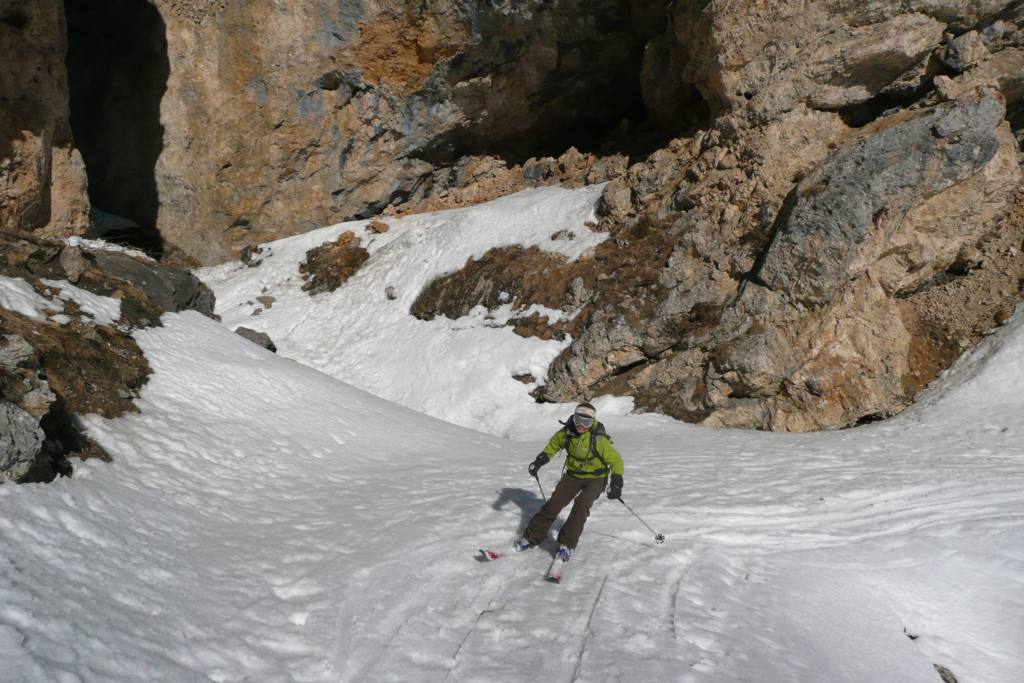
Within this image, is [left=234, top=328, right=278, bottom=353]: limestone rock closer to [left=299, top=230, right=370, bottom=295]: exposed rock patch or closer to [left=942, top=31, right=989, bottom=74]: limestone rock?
[left=299, top=230, right=370, bottom=295]: exposed rock patch

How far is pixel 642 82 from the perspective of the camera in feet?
77.5

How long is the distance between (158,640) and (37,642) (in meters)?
0.77

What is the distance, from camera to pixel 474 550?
6.97 metres

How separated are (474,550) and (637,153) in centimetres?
1948

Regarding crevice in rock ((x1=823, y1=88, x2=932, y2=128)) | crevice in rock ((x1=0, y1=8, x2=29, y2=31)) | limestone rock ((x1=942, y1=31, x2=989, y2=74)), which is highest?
limestone rock ((x1=942, y1=31, x2=989, y2=74))

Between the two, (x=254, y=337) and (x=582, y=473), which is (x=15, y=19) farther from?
(x=582, y=473)

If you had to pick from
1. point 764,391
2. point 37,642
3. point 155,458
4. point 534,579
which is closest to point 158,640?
point 37,642

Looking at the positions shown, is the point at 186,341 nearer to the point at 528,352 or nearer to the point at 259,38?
the point at 528,352

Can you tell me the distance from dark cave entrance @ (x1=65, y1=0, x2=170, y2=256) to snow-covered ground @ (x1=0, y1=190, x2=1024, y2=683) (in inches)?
614

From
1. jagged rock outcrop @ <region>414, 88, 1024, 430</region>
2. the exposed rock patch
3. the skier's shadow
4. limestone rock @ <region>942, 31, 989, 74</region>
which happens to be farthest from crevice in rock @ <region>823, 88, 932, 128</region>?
the exposed rock patch

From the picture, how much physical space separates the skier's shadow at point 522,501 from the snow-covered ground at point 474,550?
0.19 feet

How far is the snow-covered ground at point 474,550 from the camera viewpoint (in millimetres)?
4887

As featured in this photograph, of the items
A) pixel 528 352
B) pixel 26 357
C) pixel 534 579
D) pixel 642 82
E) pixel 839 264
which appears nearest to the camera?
pixel 534 579

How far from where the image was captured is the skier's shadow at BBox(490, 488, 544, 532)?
8250mm
